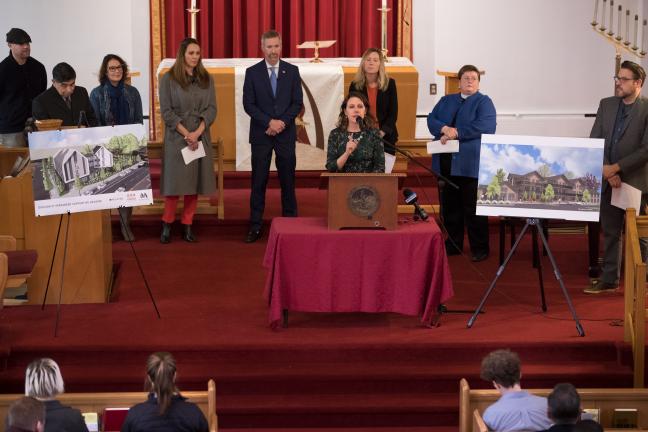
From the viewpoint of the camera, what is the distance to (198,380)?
6867 millimetres

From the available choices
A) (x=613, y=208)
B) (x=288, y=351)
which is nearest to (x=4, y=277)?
(x=288, y=351)

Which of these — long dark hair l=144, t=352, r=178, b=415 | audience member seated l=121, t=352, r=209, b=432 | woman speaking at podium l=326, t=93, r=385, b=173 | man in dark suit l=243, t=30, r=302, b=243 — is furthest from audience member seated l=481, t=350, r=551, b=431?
man in dark suit l=243, t=30, r=302, b=243

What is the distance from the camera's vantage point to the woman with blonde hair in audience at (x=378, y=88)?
356 inches

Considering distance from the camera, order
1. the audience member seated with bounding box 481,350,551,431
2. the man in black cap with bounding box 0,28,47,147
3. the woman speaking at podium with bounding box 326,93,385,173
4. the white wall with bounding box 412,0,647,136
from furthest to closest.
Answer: the white wall with bounding box 412,0,647,136 < the man in black cap with bounding box 0,28,47,147 < the woman speaking at podium with bounding box 326,93,385,173 < the audience member seated with bounding box 481,350,551,431

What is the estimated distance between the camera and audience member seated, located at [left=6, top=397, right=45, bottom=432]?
4.54m

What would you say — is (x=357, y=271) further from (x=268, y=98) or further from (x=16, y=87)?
(x=16, y=87)

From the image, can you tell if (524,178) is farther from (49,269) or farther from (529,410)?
(49,269)

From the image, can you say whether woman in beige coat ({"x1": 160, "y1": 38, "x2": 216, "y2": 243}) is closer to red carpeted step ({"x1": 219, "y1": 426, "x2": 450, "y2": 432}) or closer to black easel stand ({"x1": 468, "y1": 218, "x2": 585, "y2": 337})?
black easel stand ({"x1": 468, "y1": 218, "x2": 585, "y2": 337})

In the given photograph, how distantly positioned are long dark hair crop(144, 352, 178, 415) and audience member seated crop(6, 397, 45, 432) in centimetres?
58

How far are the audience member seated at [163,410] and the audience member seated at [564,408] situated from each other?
4.90ft

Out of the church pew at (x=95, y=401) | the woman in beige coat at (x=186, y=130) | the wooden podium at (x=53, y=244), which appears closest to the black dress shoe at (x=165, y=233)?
the woman in beige coat at (x=186, y=130)

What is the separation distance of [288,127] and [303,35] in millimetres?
3987

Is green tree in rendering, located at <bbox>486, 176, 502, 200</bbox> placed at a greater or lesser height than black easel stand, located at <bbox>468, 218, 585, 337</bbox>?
greater

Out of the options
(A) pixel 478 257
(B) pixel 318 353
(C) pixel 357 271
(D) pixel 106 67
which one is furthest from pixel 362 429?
(D) pixel 106 67
